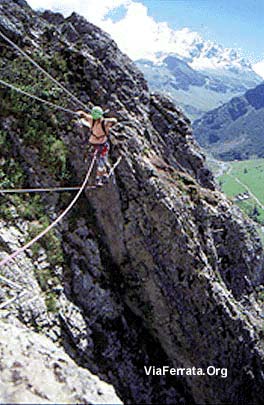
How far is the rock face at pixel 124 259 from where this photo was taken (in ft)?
68.2

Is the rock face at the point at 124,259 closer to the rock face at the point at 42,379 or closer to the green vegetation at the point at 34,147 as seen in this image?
the green vegetation at the point at 34,147

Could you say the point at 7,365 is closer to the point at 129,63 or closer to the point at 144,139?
the point at 144,139

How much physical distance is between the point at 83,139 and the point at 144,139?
490cm

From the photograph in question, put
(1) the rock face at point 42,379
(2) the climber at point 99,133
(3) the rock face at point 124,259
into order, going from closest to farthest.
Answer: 1. (1) the rock face at point 42,379
2. (2) the climber at point 99,133
3. (3) the rock face at point 124,259

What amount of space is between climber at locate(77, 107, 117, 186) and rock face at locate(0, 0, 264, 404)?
2.99ft

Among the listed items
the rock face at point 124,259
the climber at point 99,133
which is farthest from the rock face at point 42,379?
the climber at point 99,133

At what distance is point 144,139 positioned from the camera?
2783 centimetres

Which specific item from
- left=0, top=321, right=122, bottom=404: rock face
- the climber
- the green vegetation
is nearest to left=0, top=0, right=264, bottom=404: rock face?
the green vegetation

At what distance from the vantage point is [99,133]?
20.7 meters

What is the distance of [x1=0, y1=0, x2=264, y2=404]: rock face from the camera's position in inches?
819

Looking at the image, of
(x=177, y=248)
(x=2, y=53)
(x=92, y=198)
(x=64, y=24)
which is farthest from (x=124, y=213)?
(x=64, y=24)

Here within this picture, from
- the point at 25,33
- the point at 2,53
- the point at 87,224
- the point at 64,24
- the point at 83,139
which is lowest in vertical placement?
the point at 87,224

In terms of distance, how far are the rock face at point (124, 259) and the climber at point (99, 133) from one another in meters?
0.91

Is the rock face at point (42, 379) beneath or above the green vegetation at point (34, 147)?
beneath
